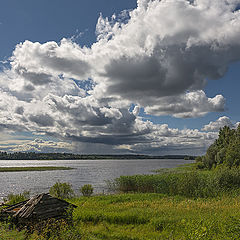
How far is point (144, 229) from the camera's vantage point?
1833 cm

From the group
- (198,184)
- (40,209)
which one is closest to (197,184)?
(198,184)

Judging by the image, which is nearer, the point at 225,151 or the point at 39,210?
the point at 39,210

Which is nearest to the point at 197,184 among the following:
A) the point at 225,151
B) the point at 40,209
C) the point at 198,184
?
the point at 198,184

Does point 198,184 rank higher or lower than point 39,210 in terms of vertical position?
lower

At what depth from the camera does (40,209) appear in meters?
15.7

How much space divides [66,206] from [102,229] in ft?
11.6

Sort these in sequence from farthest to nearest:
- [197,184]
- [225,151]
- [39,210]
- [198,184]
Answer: [225,151] < [197,184] < [198,184] < [39,210]

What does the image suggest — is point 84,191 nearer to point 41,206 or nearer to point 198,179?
point 198,179

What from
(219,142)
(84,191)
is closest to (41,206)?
(84,191)

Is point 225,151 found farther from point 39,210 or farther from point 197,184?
point 39,210

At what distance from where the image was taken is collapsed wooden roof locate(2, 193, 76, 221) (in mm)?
15266

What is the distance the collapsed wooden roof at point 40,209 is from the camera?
15.3 metres

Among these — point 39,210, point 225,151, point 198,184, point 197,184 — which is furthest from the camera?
point 225,151

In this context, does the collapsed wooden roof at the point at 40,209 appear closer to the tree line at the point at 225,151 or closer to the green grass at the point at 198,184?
the green grass at the point at 198,184
